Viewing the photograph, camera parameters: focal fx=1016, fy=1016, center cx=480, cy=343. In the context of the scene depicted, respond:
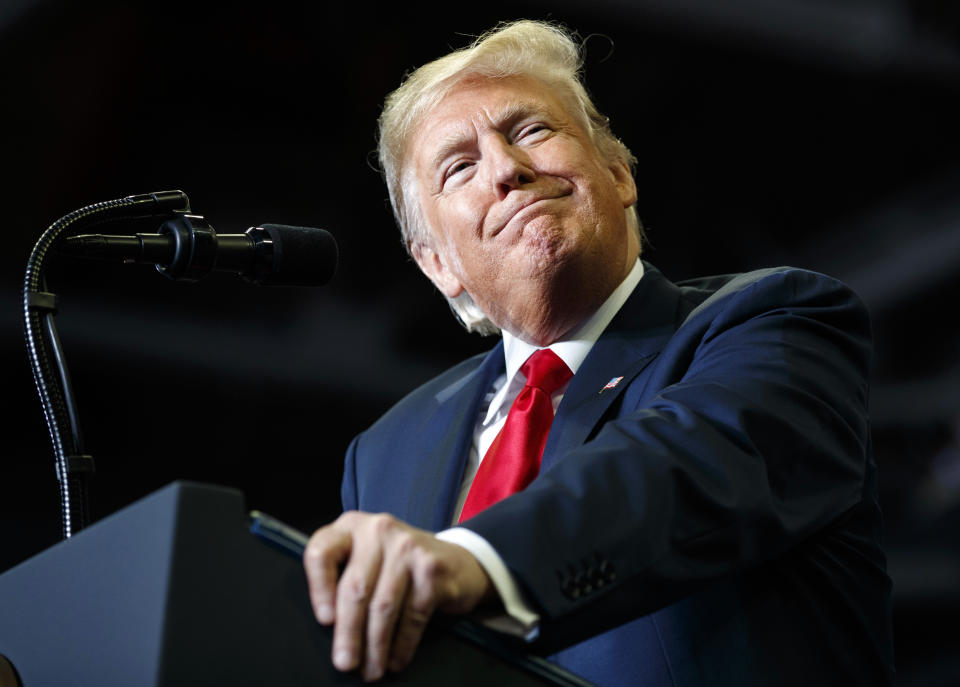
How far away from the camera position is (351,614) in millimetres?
695

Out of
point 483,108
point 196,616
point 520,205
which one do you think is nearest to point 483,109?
point 483,108

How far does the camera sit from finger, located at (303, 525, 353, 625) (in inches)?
27.4

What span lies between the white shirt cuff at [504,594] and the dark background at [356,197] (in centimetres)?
250

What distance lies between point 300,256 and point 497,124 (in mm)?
773

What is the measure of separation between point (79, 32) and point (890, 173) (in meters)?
2.68

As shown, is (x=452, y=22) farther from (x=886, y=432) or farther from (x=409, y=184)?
(x=886, y=432)

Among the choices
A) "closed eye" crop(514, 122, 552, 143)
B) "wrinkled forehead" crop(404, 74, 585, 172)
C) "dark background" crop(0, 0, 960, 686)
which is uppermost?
"wrinkled forehead" crop(404, 74, 585, 172)

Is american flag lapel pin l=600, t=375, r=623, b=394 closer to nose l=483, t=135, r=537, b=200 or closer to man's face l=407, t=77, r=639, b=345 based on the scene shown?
man's face l=407, t=77, r=639, b=345

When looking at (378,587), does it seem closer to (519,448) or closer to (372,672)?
(372,672)

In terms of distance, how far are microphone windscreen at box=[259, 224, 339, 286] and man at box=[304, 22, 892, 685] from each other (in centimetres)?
41

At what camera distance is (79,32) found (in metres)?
2.83

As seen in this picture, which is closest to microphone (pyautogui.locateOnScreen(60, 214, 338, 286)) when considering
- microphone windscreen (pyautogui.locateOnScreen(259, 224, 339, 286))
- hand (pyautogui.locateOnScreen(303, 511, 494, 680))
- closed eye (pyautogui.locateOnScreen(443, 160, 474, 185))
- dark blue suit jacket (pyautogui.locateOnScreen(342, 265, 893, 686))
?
microphone windscreen (pyautogui.locateOnScreen(259, 224, 339, 286))

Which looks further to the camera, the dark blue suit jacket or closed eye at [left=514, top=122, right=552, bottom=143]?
closed eye at [left=514, top=122, right=552, bottom=143]

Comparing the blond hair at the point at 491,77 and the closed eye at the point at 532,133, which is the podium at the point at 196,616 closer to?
the closed eye at the point at 532,133
